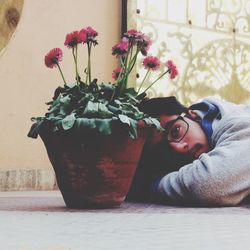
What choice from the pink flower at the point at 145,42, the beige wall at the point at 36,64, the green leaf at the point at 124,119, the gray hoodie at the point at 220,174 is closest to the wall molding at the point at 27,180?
the beige wall at the point at 36,64

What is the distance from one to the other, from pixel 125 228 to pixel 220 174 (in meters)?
0.59

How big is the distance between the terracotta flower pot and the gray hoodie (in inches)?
8.1

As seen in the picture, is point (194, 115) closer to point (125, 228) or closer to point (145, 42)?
point (145, 42)

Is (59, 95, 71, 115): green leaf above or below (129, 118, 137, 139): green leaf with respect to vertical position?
above

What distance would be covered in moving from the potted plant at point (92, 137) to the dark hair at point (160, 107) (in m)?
0.14

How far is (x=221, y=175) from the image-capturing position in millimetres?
1968

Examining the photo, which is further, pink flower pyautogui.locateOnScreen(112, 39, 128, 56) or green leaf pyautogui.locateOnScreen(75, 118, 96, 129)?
pink flower pyautogui.locateOnScreen(112, 39, 128, 56)

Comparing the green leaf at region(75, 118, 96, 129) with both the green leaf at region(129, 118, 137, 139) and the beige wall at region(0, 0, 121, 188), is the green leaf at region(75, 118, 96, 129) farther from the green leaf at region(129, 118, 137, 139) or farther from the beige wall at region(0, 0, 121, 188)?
the beige wall at region(0, 0, 121, 188)

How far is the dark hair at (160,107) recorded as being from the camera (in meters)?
2.19

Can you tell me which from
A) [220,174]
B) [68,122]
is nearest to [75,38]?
[68,122]

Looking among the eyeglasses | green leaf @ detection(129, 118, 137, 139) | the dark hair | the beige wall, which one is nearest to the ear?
the dark hair

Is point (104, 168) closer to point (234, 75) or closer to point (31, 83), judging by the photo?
point (31, 83)

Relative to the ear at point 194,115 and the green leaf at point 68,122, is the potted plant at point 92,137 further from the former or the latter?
the ear at point 194,115

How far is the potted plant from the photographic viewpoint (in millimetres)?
1891
